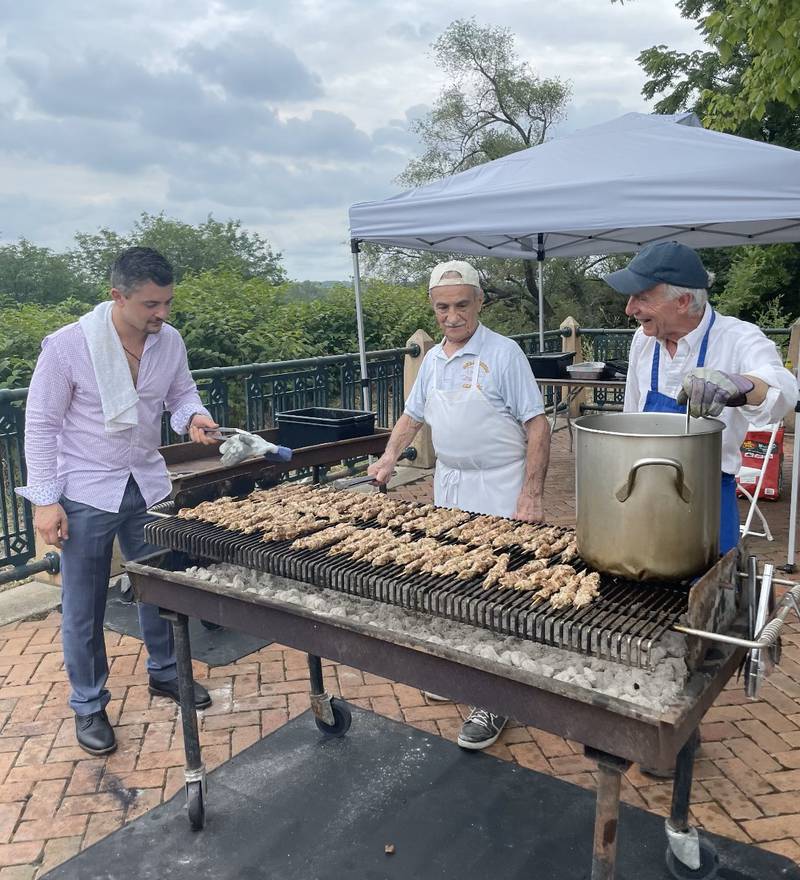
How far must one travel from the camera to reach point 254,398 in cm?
673

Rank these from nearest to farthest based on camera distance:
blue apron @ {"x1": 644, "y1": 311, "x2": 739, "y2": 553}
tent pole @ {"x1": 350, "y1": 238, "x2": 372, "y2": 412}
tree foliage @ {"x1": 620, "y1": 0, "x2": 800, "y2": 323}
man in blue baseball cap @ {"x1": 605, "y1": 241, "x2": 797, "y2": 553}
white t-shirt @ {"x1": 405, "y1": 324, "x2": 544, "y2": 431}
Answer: man in blue baseball cap @ {"x1": 605, "y1": 241, "x2": 797, "y2": 553} < blue apron @ {"x1": 644, "y1": 311, "x2": 739, "y2": 553} < white t-shirt @ {"x1": 405, "y1": 324, "x2": 544, "y2": 431} < tent pole @ {"x1": 350, "y1": 238, "x2": 372, "y2": 412} < tree foliage @ {"x1": 620, "y1": 0, "x2": 800, "y2": 323}

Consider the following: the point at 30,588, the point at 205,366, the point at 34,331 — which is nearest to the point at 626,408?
the point at 30,588

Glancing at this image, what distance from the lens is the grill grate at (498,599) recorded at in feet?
5.80

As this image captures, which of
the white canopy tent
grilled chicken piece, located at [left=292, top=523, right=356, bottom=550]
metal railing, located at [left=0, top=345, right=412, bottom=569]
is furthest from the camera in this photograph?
metal railing, located at [left=0, top=345, right=412, bottom=569]

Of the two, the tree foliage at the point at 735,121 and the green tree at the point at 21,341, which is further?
the tree foliage at the point at 735,121

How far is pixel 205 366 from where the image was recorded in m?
8.32

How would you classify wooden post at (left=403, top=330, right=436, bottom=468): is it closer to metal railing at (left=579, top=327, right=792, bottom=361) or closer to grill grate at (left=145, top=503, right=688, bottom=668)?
metal railing at (left=579, top=327, right=792, bottom=361)

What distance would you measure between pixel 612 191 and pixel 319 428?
2.86m

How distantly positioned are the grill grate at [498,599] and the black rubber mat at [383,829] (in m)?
1.15

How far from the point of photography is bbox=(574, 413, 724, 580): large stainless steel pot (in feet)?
5.87

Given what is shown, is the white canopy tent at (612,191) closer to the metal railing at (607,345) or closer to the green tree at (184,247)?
the metal railing at (607,345)

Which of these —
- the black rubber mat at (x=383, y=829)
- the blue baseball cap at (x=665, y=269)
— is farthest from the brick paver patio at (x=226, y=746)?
the blue baseball cap at (x=665, y=269)

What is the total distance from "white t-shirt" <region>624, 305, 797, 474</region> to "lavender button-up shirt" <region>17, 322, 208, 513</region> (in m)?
2.18

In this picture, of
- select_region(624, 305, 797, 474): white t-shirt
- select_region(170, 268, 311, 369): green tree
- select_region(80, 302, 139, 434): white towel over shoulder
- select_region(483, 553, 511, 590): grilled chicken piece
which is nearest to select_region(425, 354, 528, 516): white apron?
select_region(624, 305, 797, 474): white t-shirt
